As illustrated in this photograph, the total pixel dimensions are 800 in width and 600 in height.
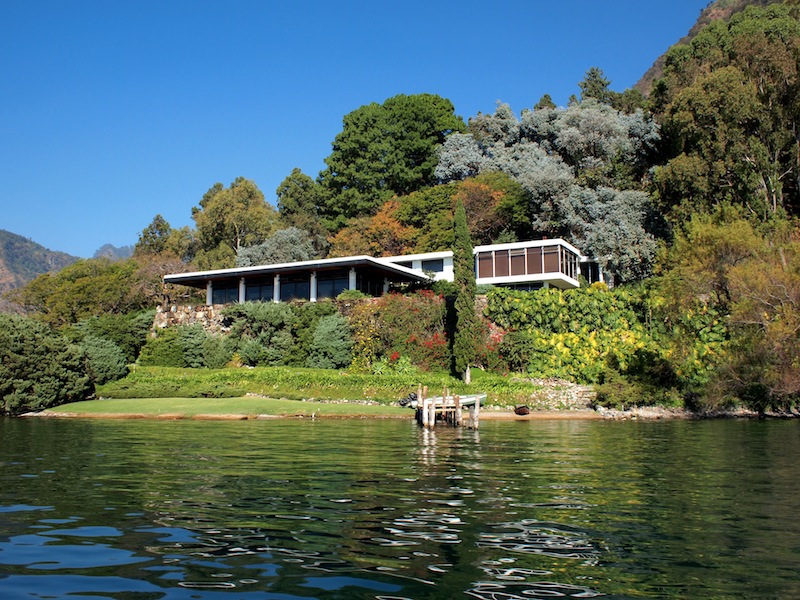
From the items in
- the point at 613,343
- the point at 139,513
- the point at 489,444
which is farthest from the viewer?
the point at 613,343

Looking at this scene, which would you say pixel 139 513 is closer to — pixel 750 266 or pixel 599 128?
pixel 750 266

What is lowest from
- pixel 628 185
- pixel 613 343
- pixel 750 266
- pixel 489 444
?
pixel 489 444

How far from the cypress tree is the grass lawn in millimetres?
→ 6808

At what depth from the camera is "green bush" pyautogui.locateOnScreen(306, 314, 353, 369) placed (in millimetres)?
43000

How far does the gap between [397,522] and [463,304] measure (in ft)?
101

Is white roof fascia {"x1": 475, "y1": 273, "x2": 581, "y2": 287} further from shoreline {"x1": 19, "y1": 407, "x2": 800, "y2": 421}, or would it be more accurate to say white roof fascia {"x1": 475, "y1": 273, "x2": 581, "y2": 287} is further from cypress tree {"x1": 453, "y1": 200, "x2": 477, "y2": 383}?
shoreline {"x1": 19, "y1": 407, "x2": 800, "y2": 421}

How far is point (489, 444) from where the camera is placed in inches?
819

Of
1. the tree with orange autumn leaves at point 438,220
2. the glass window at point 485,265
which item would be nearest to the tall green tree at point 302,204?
the tree with orange autumn leaves at point 438,220

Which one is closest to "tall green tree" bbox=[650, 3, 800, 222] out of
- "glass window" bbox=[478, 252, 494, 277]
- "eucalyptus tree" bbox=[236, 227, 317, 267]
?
"glass window" bbox=[478, 252, 494, 277]

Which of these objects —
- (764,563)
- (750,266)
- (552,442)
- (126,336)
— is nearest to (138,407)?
(126,336)

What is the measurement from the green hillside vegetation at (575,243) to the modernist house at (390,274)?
307cm

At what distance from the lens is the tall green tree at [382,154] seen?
68625 millimetres

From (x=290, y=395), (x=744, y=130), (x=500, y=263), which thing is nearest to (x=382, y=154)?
(x=500, y=263)

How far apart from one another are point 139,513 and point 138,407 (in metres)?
25.5
